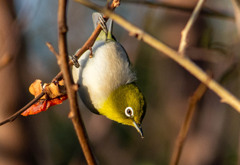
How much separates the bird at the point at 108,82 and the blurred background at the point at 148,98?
110cm

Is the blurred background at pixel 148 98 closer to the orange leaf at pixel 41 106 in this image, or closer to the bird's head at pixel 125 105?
the bird's head at pixel 125 105

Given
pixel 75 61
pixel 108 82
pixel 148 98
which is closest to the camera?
pixel 75 61

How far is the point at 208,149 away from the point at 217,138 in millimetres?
344

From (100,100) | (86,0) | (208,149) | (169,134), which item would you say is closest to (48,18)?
(169,134)

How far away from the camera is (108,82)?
3.30m

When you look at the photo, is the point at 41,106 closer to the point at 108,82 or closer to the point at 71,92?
the point at 108,82

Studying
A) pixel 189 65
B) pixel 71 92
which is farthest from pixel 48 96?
pixel 189 65

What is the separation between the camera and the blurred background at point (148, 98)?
5.73 meters

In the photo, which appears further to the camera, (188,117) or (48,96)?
(48,96)

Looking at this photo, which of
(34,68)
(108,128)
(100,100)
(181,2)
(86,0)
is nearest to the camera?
(86,0)

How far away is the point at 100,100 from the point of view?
10.7 feet

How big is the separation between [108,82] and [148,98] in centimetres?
545

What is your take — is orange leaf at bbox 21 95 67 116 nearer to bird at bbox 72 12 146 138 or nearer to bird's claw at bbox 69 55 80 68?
bird's claw at bbox 69 55 80 68

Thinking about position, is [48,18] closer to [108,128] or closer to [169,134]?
[108,128]
